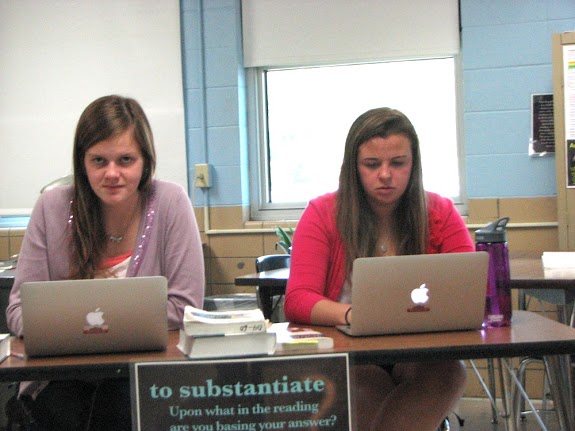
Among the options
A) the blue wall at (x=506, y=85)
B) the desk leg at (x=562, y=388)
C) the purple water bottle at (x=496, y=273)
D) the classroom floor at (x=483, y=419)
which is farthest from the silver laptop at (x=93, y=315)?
the blue wall at (x=506, y=85)

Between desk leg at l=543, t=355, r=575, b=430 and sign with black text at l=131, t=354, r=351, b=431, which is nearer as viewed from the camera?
sign with black text at l=131, t=354, r=351, b=431

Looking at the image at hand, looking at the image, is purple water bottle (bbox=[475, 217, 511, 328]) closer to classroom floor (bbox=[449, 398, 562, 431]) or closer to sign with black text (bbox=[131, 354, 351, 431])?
sign with black text (bbox=[131, 354, 351, 431])

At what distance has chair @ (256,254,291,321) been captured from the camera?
9.52 feet

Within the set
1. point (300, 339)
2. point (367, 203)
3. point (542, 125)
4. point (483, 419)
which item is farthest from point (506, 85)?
point (300, 339)

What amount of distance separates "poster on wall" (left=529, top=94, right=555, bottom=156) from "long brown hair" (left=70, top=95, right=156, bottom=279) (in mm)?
2471

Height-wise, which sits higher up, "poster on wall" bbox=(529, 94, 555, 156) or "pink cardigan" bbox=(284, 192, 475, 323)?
"poster on wall" bbox=(529, 94, 555, 156)

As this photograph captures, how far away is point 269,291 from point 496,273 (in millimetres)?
1397

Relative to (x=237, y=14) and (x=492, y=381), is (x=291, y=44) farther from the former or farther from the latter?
(x=492, y=381)

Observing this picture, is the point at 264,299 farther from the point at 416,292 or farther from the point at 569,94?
the point at 569,94

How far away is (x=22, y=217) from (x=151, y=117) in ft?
3.43

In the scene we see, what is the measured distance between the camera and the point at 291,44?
14.1 feet

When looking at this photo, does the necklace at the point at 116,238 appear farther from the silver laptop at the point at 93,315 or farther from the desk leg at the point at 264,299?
the desk leg at the point at 264,299

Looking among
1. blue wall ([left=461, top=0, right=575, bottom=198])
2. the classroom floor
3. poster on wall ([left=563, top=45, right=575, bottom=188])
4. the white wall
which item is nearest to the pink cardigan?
the classroom floor

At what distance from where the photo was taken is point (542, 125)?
388cm
